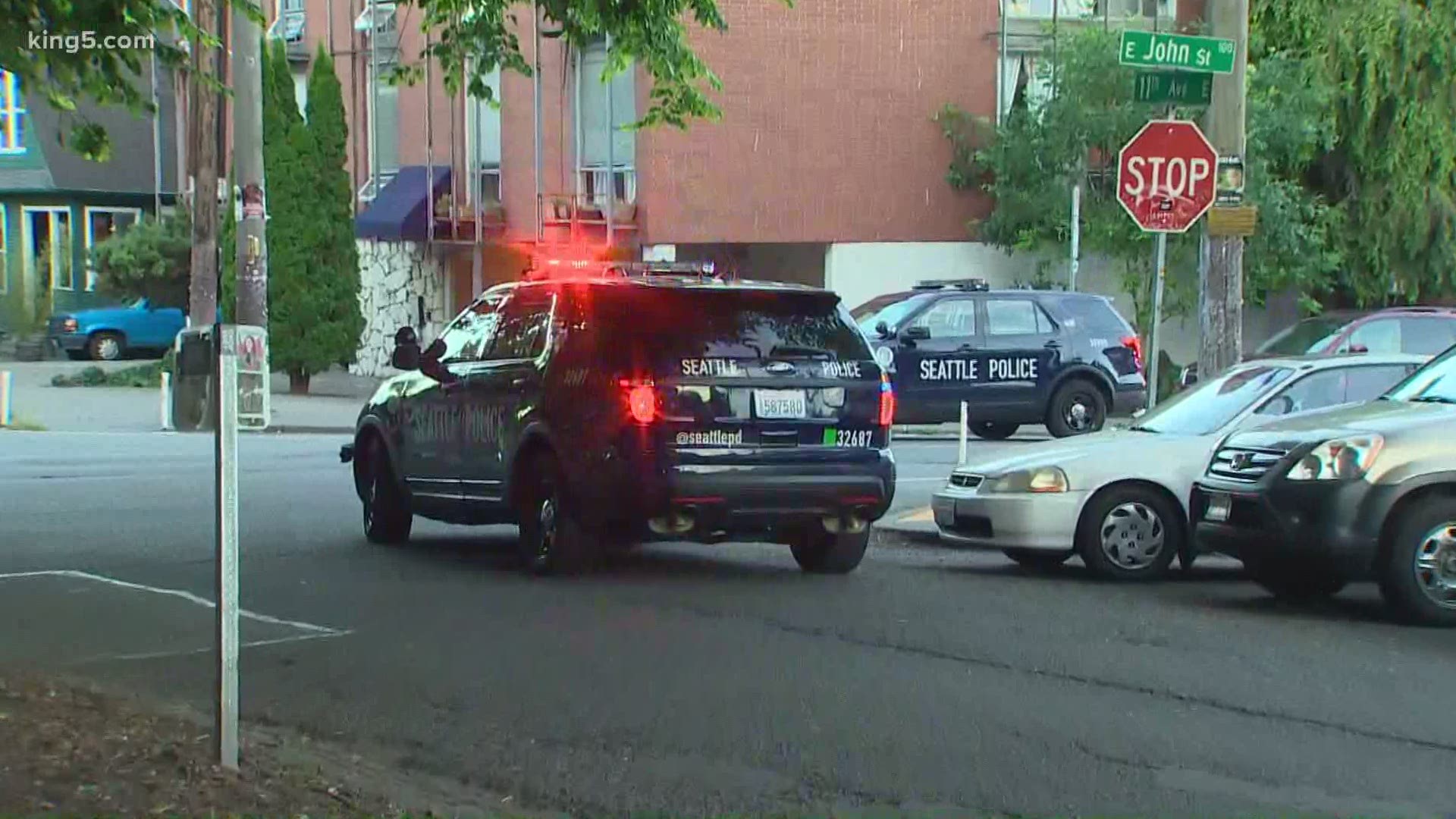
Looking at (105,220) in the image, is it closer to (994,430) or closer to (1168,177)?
(994,430)

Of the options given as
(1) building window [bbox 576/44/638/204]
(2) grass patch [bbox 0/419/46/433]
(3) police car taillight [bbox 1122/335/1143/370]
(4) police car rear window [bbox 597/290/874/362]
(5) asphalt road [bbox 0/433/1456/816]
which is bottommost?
(5) asphalt road [bbox 0/433/1456/816]

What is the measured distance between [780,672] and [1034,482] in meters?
3.59

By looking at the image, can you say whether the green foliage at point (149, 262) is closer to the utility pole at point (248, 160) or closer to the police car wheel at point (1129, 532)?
the utility pole at point (248, 160)

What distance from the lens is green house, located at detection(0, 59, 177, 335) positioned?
151ft

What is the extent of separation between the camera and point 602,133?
3052cm

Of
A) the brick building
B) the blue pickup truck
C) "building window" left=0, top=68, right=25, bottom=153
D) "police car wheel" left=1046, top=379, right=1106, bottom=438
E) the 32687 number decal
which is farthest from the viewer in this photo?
"building window" left=0, top=68, right=25, bottom=153

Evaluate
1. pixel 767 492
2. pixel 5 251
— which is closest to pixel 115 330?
pixel 5 251

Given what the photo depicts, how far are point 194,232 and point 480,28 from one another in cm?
1503

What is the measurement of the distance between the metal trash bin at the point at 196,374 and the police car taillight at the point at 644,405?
415 centimetres

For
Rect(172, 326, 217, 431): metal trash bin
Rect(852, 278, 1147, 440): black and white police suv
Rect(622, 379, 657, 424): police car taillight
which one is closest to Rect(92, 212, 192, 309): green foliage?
Rect(852, 278, 1147, 440): black and white police suv

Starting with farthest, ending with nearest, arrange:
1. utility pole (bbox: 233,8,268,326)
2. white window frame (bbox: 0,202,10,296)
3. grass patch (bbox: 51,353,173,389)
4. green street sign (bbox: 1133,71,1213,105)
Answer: white window frame (bbox: 0,202,10,296) < grass patch (bbox: 51,353,173,389) < utility pole (bbox: 233,8,268,326) < green street sign (bbox: 1133,71,1213,105)

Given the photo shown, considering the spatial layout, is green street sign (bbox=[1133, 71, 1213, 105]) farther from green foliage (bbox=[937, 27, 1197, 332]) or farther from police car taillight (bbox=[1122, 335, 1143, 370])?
green foliage (bbox=[937, 27, 1197, 332])

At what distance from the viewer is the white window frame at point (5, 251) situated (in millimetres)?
40500

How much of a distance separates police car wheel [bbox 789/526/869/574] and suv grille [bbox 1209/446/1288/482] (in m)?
2.18
